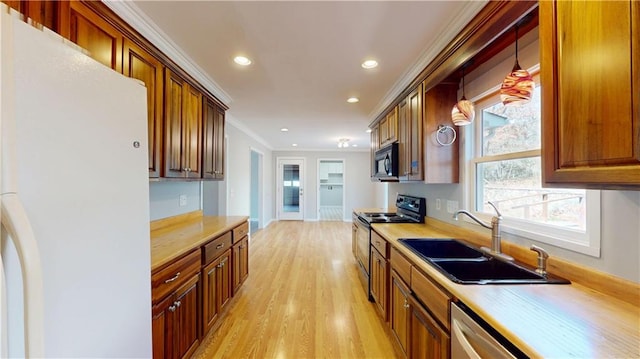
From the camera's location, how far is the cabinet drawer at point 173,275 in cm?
143

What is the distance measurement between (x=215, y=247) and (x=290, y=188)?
6.43 meters

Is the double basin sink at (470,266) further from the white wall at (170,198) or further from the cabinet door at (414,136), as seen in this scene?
the white wall at (170,198)

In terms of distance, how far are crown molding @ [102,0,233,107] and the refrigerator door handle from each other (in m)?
1.52

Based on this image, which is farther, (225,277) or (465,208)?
(225,277)

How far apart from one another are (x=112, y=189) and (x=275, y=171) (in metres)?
7.71

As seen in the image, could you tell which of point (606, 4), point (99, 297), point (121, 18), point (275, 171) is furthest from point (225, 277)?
point (275, 171)

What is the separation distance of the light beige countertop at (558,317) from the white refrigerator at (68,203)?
1.33 metres

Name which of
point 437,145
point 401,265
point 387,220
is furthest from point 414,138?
point 401,265

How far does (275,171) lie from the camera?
859cm

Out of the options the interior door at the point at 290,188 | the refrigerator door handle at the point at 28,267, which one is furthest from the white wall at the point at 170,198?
the interior door at the point at 290,188

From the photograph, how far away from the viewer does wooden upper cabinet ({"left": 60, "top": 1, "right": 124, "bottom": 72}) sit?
1.34m

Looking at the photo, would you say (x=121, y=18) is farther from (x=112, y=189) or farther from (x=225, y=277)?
(x=225, y=277)

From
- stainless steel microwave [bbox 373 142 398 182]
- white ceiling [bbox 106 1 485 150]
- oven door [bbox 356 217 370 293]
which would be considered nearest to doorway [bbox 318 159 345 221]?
stainless steel microwave [bbox 373 142 398 182]

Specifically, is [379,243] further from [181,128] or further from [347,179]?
[347,179]
